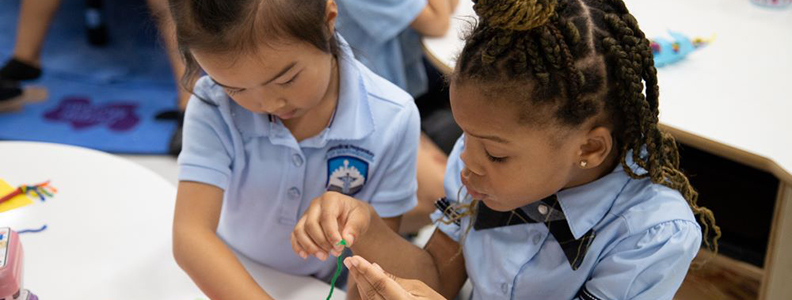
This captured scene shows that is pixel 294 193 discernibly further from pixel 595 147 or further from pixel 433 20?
pixel 433 20

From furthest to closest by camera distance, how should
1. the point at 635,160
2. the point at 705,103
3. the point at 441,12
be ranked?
1. the point at 441,12
2. the point at 705,103
3. the point at 635,160

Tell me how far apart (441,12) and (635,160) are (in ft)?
3.07

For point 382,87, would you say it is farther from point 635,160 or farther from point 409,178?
point 635,160

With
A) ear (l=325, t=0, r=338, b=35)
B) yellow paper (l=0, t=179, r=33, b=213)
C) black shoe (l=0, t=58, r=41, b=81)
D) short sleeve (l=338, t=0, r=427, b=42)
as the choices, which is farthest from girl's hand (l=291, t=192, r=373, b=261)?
black shoe (l=0, t=58, r=41, b=81)

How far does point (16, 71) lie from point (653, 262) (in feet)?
8.37

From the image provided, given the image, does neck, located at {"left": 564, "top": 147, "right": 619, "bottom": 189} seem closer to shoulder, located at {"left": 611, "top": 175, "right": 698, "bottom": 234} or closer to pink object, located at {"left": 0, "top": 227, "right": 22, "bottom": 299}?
shoulder, located at {"left": 611, "top": 175, "right": 698, "bottom": 234}

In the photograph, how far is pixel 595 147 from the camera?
2.89 feet

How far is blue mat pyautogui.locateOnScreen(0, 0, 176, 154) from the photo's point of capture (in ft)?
8.29

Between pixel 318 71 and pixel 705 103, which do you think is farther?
pixel 705 103

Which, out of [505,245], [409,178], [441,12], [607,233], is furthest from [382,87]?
[441,12]

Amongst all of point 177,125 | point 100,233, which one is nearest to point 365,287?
point 100,233

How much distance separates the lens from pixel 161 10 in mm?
1114

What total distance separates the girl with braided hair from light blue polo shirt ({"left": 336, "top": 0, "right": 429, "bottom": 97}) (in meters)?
0.70

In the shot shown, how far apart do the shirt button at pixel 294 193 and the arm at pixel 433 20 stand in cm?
65
